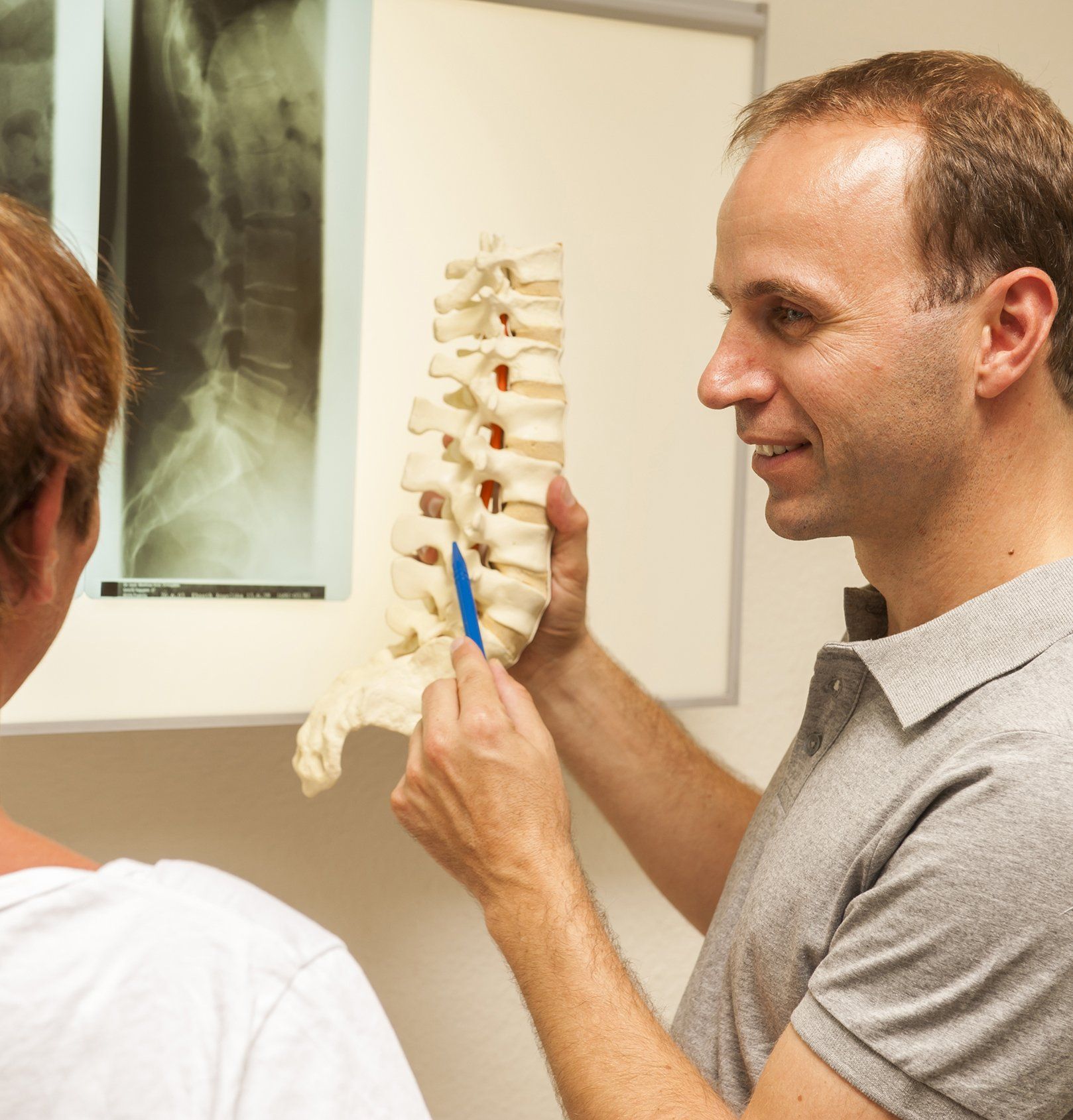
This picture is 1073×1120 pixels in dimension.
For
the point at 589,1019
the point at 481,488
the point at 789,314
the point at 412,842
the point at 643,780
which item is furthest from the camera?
the point at 412,842

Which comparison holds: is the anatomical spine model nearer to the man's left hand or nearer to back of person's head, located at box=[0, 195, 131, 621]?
the man's left hand

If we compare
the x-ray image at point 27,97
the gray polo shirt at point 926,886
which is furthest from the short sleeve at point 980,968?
the x-ray image at point 27,97

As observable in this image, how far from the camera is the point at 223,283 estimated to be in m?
1.00

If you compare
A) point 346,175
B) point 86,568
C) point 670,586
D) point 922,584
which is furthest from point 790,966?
point 346,175

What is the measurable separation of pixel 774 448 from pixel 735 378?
64mm

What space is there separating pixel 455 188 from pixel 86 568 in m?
0.48

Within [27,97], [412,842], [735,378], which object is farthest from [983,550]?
[27,97]

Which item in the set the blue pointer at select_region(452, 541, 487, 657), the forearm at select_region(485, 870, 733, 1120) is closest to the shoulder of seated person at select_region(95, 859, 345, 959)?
the forearm at select_region(485, 870, 733, 1120)

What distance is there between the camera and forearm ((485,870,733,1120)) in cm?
74

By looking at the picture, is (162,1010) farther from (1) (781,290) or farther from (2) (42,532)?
(1) (781,290)

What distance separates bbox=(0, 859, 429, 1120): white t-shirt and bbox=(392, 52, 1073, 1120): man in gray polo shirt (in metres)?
0.32

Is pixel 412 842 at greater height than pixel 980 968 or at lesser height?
lesser

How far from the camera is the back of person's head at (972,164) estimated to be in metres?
0.83

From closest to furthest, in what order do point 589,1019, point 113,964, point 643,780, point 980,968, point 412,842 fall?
1. point 113,964
2. point 980,968
3. point 589,1019
4. point 643,780
5. point 412,842
